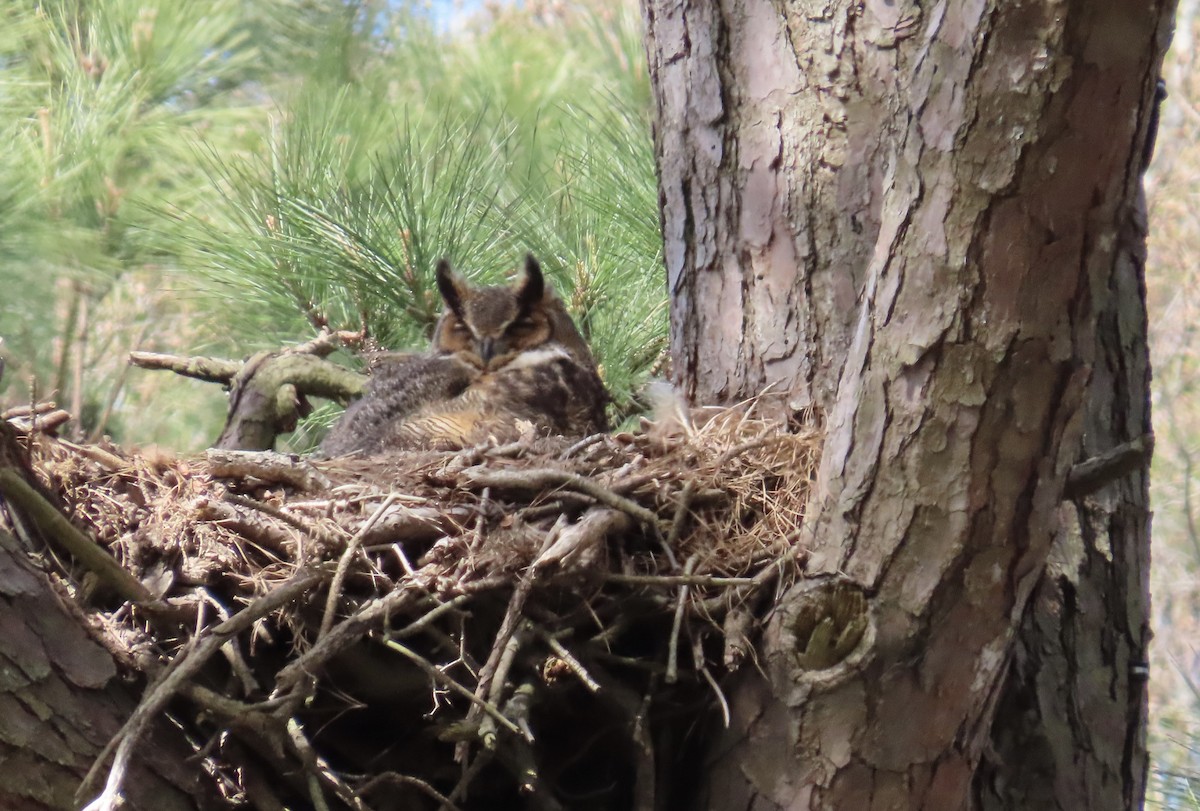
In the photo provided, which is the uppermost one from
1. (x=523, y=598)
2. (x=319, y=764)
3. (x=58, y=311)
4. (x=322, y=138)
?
(x=322, y=138)

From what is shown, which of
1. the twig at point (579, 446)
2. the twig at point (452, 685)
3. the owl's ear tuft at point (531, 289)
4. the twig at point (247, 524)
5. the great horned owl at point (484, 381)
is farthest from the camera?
the owl's ear tuft at point (531, 289)

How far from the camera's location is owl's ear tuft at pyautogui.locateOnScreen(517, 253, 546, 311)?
2438mm

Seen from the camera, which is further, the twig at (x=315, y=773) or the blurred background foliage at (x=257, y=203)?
the blurred background foliage at (x=257, y=203)

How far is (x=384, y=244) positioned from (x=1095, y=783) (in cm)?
149

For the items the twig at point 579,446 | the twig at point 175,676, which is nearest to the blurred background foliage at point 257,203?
the twig at point 579,446

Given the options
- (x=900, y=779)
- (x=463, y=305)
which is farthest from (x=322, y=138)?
(x=900, y=779)

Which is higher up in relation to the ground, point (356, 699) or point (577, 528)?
point (577, 528)

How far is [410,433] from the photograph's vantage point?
6.89ft

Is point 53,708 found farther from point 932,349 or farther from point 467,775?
point 932,349

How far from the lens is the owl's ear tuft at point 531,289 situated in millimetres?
2438

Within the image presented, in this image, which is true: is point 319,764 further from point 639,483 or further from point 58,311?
point 58,311

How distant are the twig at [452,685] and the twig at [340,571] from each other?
0.06 meters

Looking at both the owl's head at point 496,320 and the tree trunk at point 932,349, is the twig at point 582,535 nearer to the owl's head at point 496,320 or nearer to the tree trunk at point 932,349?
the tree trunk at point 932,349

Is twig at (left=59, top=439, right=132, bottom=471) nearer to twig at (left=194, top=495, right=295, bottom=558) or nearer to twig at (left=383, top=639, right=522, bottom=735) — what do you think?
twig at (left=194, top=495, right=295, bottom=558)
